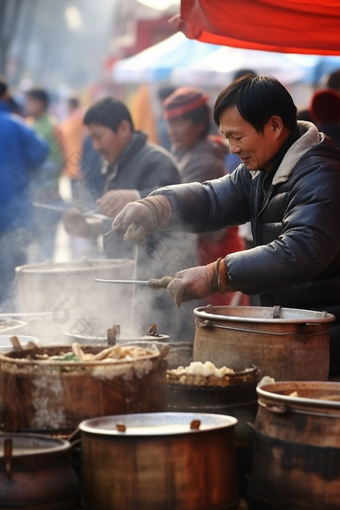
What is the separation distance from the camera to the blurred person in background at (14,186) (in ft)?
29.1

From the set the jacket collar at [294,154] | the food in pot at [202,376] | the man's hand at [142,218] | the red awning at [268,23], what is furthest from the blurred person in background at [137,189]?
the food in pot at [202,376]

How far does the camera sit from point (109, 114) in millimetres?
7320

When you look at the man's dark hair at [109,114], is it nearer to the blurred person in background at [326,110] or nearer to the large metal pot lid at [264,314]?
the blurred person in background at [326,110]

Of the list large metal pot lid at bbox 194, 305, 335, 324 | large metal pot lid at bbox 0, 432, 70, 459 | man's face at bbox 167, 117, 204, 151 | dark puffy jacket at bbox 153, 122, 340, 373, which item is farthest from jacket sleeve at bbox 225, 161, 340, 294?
man's face at bbox 167, 117, 204, 151

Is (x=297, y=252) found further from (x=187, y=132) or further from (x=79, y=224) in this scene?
(x=187, y=132)

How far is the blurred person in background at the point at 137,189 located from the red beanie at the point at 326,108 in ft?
4.82

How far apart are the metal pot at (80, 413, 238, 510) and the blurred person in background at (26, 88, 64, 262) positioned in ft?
21.5

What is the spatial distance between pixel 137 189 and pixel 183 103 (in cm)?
162

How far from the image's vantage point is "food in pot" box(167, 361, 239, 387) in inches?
146

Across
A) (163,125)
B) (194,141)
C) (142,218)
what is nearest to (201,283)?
(142,218)

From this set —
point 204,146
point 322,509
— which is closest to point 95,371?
point 322,509

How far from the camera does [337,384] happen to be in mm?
3588

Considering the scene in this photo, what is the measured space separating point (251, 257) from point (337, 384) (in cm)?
68

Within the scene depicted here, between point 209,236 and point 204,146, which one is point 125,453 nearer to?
point 209,236
